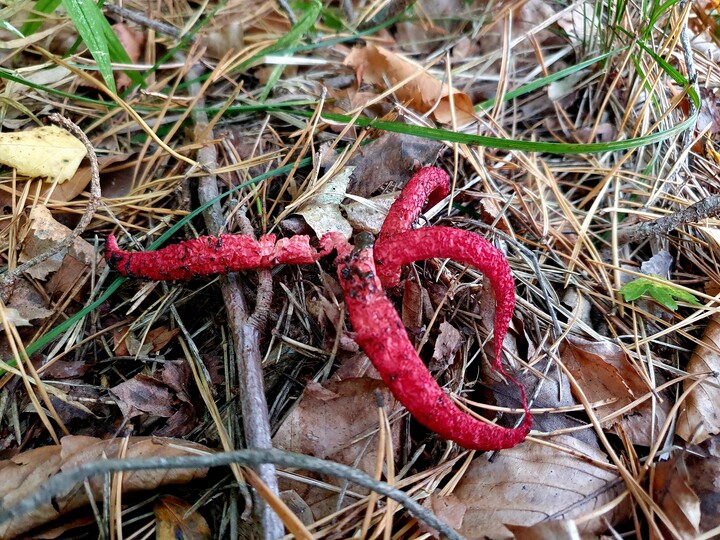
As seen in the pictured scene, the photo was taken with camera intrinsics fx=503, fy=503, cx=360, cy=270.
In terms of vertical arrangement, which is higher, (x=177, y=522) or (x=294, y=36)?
(x=294, y=36)

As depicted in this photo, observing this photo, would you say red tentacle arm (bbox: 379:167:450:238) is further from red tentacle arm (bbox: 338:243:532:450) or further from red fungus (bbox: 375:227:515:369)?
red tentacle arm (bbox: 338:243:532:450)

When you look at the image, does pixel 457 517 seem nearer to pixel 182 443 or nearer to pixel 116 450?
pixel 182 443

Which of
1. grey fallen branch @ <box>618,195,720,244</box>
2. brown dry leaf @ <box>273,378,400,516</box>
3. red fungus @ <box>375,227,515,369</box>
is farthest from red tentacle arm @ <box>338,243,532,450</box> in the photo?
grey fallen branch @ <box>618,195,720,244</box>

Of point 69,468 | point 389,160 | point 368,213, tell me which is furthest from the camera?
point 389,160

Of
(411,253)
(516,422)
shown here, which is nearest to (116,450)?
(411,253)

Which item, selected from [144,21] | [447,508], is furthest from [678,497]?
[144,21]

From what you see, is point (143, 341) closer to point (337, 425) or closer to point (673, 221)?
point (337, 425)

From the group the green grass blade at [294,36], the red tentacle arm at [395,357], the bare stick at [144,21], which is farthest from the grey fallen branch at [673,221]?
the bare stick at [144,21]
